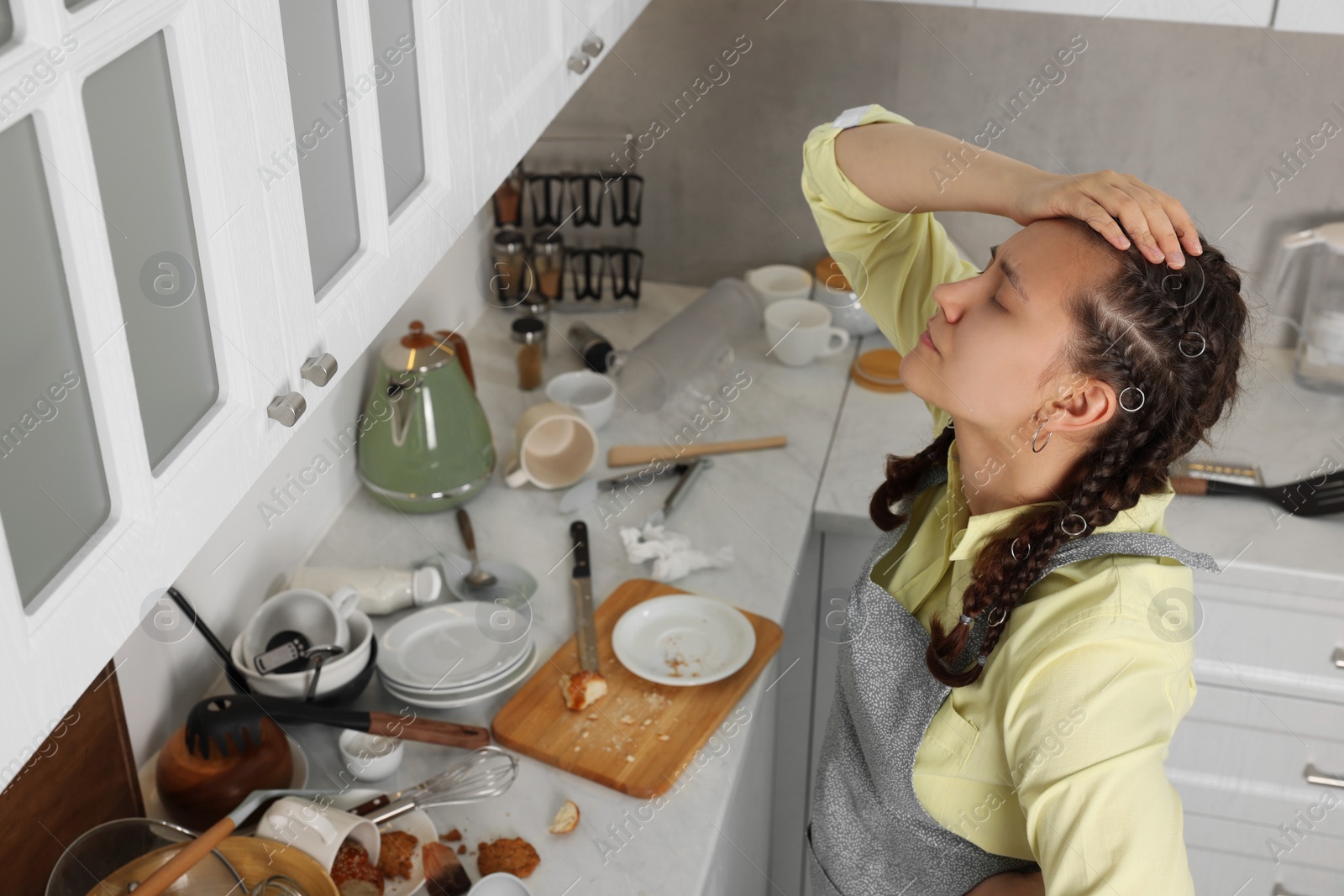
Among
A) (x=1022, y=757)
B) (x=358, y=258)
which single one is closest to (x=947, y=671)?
(x=1022, y=757)

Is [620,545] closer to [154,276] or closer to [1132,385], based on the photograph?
[1132,385]

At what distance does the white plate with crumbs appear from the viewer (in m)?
1.40

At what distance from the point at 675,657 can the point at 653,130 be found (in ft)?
3.70

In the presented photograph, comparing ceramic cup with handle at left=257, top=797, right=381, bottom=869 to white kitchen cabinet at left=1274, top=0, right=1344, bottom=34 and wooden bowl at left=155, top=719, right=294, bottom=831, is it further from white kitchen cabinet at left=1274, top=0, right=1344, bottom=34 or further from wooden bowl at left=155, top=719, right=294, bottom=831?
white kitchen cabinet at left=1274, top=0, right=1344, bottom=34

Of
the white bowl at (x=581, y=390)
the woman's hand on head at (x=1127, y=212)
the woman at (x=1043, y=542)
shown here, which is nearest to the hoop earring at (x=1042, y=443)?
the woman at (x=1043, y=542)

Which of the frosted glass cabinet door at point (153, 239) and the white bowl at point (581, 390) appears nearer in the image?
the frosted glass cabinet door at point (153, 239)

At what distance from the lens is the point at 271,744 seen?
119cm

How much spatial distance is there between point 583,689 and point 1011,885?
Result: 527 millimetres

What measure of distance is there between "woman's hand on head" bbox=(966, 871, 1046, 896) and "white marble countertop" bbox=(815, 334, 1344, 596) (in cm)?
61

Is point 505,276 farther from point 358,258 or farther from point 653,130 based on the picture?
point 358,258

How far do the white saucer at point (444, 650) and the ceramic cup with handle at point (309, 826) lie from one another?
251 millimetres

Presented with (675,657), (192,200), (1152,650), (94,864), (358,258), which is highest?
(192,200)

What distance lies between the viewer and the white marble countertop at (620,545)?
3.95 feet

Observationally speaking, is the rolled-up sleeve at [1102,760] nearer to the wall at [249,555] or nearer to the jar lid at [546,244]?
the wall at [249,555]
